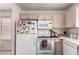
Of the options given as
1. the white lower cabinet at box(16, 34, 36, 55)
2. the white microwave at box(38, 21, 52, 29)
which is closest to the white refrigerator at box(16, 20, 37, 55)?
the white lower cabinet at box(16, 34, 36, 55)

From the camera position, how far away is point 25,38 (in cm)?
447

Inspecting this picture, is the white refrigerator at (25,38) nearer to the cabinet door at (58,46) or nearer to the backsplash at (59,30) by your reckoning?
the cabinet door at (58,46)

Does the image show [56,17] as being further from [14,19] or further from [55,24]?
[14,19]

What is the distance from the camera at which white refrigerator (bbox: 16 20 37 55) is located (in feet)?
14.7

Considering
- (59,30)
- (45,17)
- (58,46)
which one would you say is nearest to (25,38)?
(58,46)

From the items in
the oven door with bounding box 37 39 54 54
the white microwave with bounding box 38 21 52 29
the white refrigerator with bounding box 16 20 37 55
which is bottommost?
the oven door with bounding box 37 39 54 54

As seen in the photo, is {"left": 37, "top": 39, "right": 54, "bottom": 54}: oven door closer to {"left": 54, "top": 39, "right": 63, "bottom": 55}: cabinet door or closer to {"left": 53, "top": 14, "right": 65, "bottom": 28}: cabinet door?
{"left": 54, "top": 39, "right": 63, "bottom": 55}: cabinet door

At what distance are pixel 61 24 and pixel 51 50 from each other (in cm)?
154

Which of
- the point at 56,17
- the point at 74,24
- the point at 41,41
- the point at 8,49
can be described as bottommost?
the point at 8,49

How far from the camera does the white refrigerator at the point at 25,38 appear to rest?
4.47m

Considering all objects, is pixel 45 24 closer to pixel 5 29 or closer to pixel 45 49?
pixel 45 49

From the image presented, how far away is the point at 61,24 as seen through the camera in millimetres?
5969
